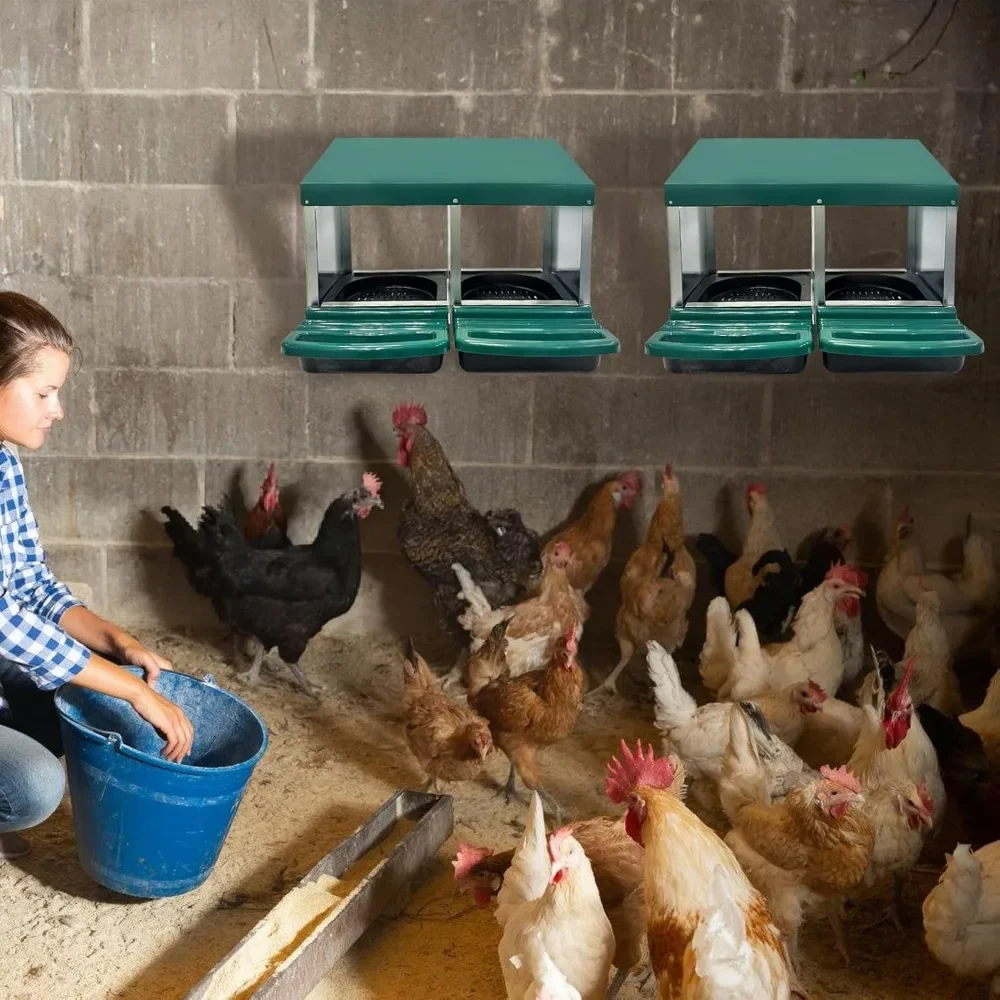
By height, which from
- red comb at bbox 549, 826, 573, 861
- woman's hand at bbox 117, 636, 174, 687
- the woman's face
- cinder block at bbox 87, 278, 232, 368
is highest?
the woman's face

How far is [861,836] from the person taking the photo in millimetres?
2707

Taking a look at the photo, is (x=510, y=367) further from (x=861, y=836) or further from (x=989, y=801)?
(x=989, y=801)

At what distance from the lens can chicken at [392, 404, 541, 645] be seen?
14.6 feet

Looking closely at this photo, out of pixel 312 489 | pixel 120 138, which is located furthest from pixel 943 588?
pixel 120 138

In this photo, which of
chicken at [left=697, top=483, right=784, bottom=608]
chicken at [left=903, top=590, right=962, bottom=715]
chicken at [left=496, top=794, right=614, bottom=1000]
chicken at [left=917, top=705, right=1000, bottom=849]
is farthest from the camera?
chicken at [left=697, top=483, right=784, bottom=608]

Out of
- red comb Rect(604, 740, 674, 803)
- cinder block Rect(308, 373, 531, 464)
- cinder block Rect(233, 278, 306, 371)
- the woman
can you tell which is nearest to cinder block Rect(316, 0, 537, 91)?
cinder block Rect(233, 278, 306, 371)

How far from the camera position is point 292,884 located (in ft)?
10.4

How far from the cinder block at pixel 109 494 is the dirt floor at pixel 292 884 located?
3.97ft

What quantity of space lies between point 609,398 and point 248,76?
179cm

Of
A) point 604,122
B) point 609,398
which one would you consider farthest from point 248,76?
point 609,398

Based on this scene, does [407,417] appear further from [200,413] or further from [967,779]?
[967,779]

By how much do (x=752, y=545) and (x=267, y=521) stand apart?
183 centimetres

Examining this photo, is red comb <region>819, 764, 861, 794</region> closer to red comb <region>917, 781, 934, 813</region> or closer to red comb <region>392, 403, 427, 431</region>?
red comb <region>917, 781, 934, 813</region>

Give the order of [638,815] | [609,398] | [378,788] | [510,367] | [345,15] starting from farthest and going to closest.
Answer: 1. [609,398]
2. [345,15]
3. [378,788]
4. [510,367]
5. [638,815]
